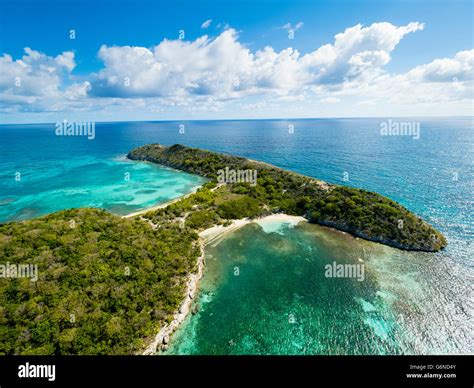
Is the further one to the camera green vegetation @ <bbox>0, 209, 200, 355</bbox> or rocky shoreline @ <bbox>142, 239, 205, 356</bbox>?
rocky shoreline @ <bbox>142, 239, 205, 356</bbox>

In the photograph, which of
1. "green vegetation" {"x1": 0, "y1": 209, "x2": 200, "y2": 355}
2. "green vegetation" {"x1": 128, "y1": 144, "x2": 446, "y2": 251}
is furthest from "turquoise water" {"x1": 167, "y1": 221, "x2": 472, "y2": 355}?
"green vegetation" {"x1": 0, "y1": 209, "x2": 200, "y2": 355}

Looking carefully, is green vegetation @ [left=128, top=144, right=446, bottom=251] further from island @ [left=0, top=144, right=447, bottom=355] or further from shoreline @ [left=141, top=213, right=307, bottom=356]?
shoreline @ [left=141, top=213, right=307, bottom=356]

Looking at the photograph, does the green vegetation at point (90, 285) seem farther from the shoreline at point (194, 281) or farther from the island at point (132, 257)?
the shoreline at point (194, 281)

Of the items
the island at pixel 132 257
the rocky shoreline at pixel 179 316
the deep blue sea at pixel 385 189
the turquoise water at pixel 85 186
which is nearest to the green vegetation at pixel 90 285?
the island at pixel 132 257

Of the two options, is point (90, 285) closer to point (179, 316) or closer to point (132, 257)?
point (132, 257)

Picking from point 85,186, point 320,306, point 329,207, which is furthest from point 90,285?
point 85,186

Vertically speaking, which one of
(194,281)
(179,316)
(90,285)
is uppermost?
(90,285)
